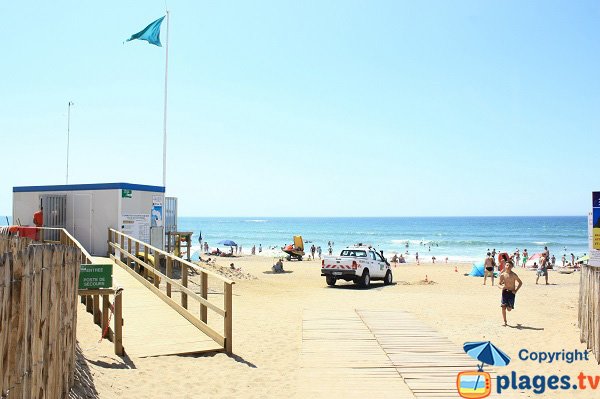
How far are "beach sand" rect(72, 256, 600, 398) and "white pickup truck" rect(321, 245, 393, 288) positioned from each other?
64cm

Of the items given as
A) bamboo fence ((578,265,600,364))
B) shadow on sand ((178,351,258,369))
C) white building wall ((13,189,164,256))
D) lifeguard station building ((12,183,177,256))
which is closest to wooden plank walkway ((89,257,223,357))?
shadow on sand ((178,351,258,369))

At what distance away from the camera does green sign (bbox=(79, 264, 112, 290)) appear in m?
8.79

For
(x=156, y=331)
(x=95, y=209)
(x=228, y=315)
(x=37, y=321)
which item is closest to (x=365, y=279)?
(x=95, y=209)

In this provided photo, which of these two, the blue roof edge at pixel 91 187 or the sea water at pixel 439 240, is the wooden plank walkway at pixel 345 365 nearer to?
the blue roof edge at pixel 91 187

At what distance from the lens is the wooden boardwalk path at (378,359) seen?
25.1 ft

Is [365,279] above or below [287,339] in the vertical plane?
below

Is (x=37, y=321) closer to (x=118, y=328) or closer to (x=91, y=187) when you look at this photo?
(x=118, y=328)

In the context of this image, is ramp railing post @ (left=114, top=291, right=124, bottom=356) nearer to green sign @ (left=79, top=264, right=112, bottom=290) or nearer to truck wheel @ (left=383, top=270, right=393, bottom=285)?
green sign @ (left=79, top=264, right=112, bottom=290)

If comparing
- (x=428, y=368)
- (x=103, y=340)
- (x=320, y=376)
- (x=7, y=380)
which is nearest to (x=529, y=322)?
(x=428, y=368)

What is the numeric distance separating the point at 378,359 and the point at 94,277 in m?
4.73

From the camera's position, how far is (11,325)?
4.11 metres

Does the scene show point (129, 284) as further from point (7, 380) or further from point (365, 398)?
point (7, 380)

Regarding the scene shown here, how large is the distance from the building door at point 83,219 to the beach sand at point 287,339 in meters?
5.52

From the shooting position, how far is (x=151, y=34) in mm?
26891
